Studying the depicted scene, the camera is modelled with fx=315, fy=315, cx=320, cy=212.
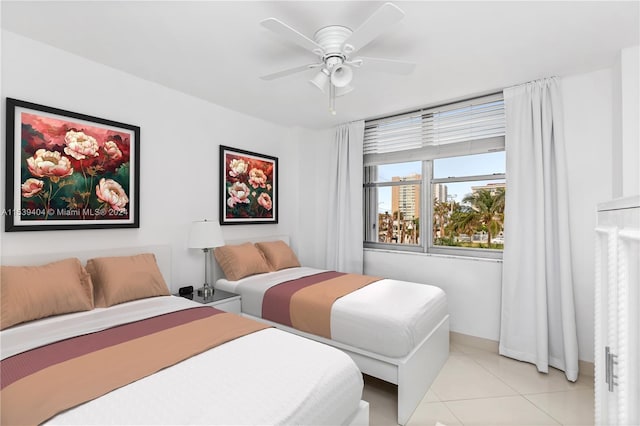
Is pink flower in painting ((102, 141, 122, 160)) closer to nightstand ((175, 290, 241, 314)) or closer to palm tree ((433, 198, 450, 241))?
nightstand ((175, 290, 241, 314))

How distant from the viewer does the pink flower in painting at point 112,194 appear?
2.50 metres

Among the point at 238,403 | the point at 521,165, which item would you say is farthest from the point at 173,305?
the point at 521,165

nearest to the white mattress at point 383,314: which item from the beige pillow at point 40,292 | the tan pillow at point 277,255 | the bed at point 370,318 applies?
the bed at point 370,318

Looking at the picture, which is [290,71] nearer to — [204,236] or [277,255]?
[204,236]

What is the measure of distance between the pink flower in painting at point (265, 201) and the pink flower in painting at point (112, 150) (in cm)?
158

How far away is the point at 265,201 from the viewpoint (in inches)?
154

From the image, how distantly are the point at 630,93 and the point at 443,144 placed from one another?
4.78 feet

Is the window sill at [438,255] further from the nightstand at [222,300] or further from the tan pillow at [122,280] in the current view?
the tan pillow at [122,280]

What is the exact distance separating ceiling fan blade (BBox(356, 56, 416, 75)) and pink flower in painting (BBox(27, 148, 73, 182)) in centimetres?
223

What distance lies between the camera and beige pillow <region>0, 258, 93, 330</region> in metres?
1.77

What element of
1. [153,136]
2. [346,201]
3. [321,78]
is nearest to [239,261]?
[153,136]

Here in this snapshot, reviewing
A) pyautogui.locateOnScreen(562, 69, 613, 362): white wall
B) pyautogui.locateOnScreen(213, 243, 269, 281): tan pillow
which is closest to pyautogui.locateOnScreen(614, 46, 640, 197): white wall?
pyautogui.locateOnScreen(562, 69, 613, 362): white wall

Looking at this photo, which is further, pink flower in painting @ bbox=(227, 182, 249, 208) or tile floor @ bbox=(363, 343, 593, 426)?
pink flower in painting @ bbox=(227, 182, 249, 208)

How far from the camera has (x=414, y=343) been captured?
2086 mm
